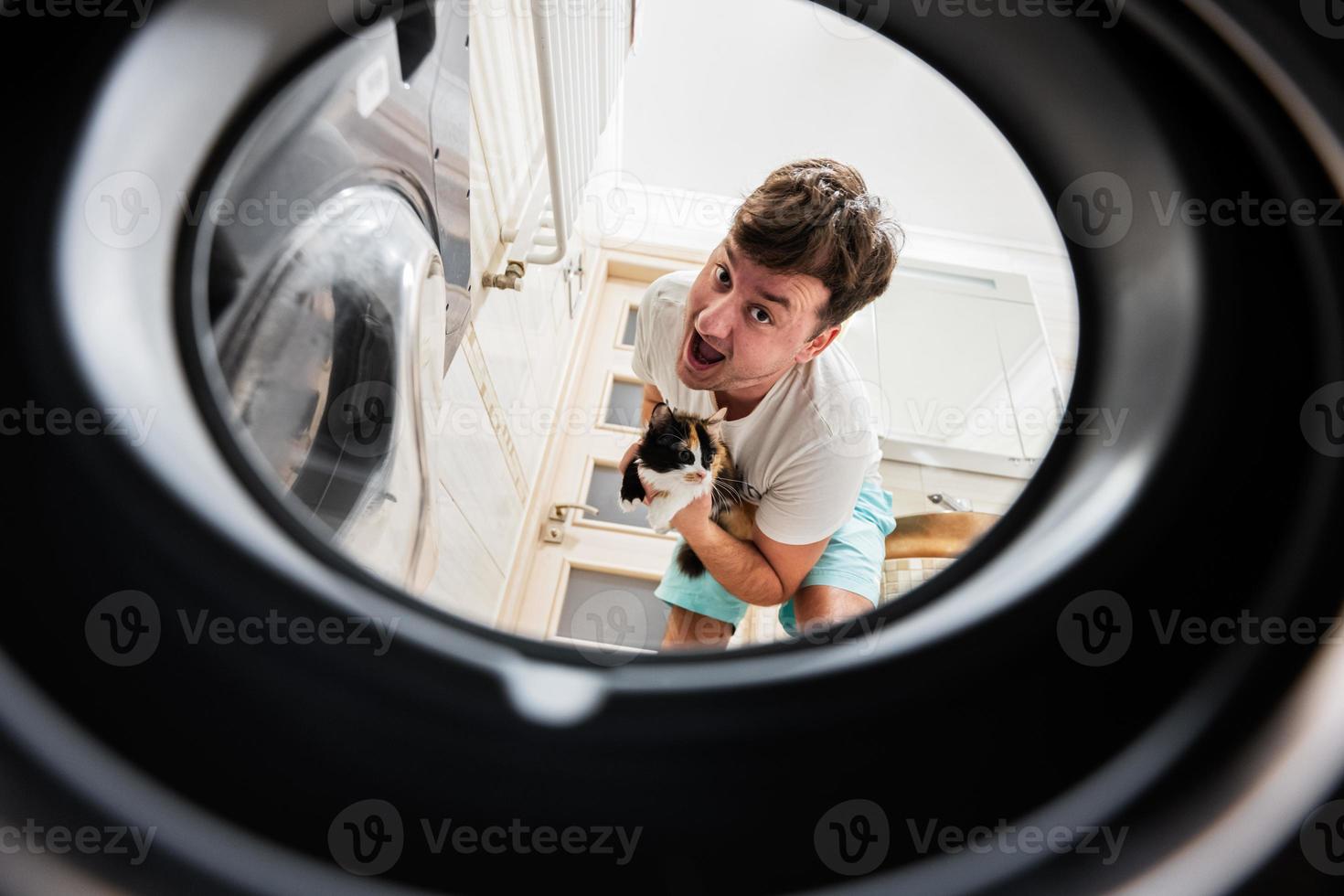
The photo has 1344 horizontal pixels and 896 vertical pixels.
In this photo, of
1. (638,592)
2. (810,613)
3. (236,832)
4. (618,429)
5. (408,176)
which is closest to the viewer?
(236,832)

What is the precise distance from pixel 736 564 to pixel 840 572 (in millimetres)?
170

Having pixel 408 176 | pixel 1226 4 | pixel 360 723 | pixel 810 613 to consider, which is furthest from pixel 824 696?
pixel 810 613

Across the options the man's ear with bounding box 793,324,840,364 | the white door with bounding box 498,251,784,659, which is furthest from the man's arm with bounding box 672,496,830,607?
the white door with bounding box 498,251,784,659

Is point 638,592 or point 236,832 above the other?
point 638,592

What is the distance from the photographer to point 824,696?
24 centimetres

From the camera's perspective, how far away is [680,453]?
991 mm

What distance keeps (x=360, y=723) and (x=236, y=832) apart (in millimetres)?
43

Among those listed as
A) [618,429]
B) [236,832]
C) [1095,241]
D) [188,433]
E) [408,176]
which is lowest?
[236,832]

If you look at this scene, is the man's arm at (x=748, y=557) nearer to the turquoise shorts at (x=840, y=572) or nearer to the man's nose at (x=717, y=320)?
the turquoise shorts at (x=840, y=572)

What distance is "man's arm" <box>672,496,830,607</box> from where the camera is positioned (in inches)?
40.2

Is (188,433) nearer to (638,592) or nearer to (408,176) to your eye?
(408,176)

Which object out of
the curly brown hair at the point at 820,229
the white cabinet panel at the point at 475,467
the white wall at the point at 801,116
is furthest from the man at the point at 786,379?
the white wall at the point at 801,116

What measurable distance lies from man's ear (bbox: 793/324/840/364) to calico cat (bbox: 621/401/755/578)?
15cm

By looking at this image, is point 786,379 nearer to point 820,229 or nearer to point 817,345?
point 817,345
